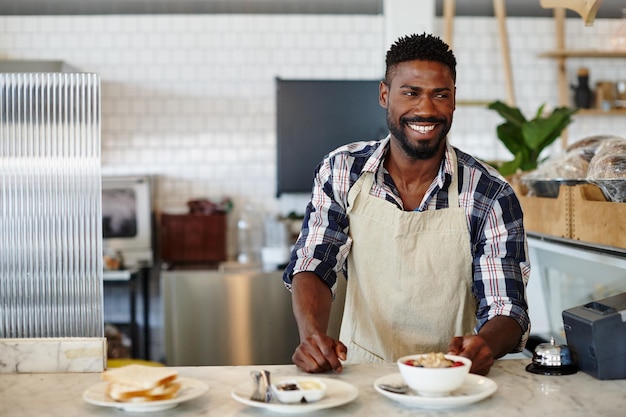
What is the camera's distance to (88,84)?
1802mm

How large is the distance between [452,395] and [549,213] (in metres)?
1.32

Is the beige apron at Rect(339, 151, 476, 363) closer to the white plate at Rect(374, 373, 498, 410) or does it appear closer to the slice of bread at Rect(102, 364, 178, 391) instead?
the white plate at Rect(374, 373, 498, 410)

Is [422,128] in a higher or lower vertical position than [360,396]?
higher

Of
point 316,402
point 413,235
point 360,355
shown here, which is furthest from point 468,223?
point 316,402

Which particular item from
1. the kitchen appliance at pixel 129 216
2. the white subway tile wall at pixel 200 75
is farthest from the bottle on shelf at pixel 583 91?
the kitchen appliance at pixel 129 216

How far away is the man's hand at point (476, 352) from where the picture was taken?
1763 millimetres

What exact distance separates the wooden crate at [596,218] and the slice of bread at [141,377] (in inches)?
49.1

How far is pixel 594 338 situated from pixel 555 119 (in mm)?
1825

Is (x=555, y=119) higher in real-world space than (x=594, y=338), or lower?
higher

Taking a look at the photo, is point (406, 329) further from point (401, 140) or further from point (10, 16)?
point (10, 16)

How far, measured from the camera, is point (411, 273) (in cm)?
224

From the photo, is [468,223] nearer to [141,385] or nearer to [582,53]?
[141,385]

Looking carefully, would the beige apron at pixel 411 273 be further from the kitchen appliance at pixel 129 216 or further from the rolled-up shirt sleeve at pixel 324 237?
the kitchen appliance at pixel 129 216

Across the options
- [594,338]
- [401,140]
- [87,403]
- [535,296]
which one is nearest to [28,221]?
[87,403]
